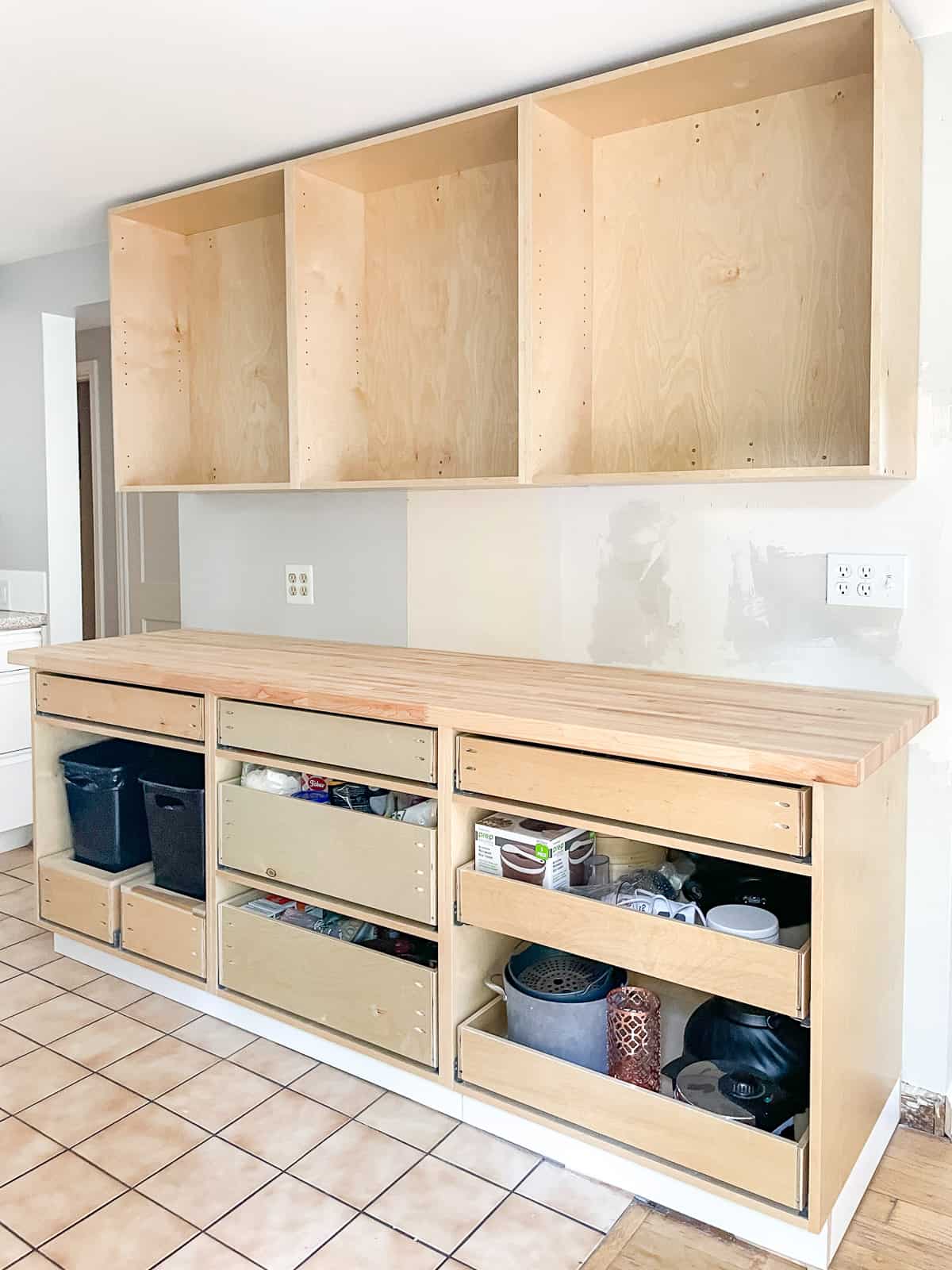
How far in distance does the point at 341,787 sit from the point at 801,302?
1358 millimetres

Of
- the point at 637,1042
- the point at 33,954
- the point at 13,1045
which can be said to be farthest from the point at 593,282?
the point at 33,954

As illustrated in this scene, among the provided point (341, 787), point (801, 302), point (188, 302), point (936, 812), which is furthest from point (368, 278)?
point (936, 812)

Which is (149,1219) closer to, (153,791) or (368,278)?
(153,791)

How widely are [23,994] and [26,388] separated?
2157 millimetres

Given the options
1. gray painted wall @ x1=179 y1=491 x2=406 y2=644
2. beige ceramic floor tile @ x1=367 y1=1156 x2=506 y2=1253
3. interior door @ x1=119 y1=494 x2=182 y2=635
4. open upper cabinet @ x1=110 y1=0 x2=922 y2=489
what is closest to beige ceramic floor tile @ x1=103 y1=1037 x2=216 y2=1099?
beige ceramic floor tile @ x1=367 y1=1156 x2=506 y2=1253

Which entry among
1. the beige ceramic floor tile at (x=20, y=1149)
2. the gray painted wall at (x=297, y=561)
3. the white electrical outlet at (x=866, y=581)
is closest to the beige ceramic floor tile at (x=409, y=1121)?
the beige ceramic floor tile at (x=20, y=1149)

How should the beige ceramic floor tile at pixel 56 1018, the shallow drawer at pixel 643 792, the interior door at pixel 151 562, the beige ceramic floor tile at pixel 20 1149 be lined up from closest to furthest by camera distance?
the shallow drawer at pixel 643 792, the beige ceramic floor tile at pixel 20 1149, the beige ceramic floor tile at pixel 56 1018, the interior door at pixel 151 562

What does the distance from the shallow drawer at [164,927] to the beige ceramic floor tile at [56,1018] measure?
0.16m

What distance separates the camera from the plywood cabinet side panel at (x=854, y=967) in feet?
5.03

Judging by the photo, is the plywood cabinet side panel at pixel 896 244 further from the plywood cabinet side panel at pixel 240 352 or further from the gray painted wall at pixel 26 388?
the gray painted wall at pixel 26 388

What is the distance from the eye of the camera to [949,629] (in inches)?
76.3

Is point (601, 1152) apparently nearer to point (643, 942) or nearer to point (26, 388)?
point (643, 942)

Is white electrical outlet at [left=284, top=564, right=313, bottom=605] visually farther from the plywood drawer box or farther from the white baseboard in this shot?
the white baseboard

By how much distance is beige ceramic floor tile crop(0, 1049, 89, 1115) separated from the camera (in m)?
2.10
